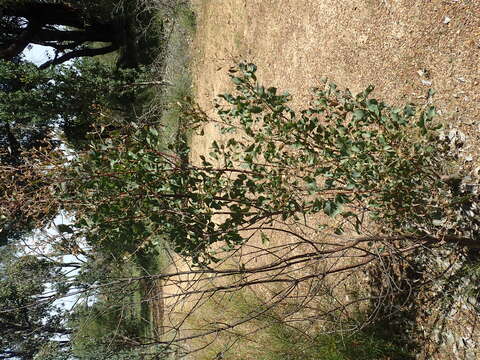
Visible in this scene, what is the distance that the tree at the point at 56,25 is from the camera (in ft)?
35.3

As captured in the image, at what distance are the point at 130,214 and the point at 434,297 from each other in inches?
99.2

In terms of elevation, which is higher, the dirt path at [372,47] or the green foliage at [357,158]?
the dirt path at [372,47]

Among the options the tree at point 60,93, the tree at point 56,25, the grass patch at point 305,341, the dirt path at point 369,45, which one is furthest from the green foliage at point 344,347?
the tree at point 56,25

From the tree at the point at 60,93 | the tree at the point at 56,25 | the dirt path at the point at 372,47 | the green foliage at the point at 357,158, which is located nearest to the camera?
the green foliage at the point at 357,158

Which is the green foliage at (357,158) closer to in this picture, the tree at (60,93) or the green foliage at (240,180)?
the green foliage at (240,180)

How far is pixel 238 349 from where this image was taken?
555 centimetres

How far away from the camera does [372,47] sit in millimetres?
5113

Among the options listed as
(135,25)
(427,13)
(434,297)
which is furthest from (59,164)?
(135,25)

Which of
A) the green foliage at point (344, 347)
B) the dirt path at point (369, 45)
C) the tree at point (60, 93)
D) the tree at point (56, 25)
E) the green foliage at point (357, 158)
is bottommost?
the green foliage at point (344, 347)

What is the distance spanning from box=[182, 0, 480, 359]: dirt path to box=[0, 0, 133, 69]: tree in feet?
13.4

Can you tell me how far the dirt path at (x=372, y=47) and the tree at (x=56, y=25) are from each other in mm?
4097

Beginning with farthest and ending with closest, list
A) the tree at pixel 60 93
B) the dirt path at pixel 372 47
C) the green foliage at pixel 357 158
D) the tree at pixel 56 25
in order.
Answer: the tree at pixel 56 25 → the tree at pixel 60 93 → the dirt path at pixel 372 47 → the green foliage at pixel 357 158

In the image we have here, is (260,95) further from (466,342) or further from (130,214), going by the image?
(466,342)

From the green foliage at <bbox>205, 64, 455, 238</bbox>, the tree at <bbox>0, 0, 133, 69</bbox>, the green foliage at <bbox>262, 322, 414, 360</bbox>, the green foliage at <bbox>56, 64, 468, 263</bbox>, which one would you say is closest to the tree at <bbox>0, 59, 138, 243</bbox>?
the tree at <bbox>0, 0, 133, 69</bbox>
